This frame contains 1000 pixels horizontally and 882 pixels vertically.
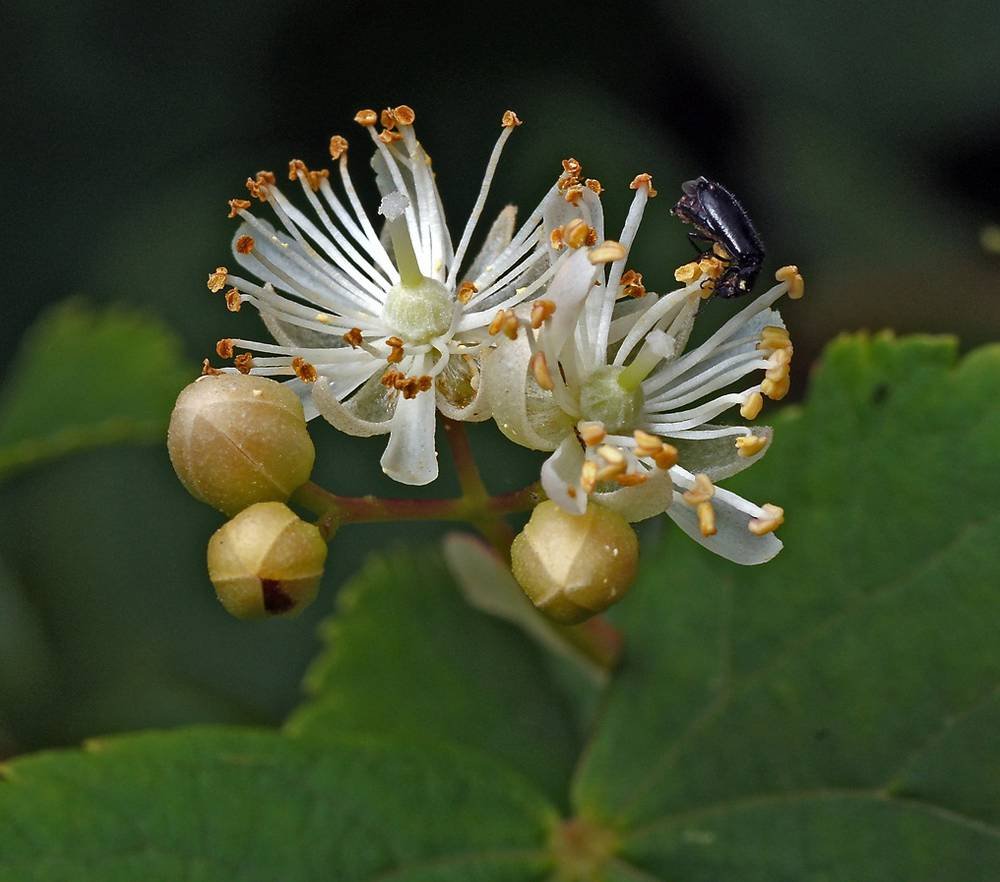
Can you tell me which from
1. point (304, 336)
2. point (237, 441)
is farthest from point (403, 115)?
point (237, 441)

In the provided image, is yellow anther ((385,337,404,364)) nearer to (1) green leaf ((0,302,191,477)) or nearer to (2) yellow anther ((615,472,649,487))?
(2) yellow anther ((615,472,649,487))

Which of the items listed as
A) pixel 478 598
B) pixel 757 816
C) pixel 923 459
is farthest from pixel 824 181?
pixel 757 816

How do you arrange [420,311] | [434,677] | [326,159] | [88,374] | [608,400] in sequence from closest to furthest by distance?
[608,400] → [420,311] → [434,677] → [326,159] → [88,374]

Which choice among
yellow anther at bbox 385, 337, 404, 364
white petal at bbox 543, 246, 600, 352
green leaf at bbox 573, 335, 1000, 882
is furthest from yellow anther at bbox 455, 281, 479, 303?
green leaf at bbox 573, 335, 1000, 882

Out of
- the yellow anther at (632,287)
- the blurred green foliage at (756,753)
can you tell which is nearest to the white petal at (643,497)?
the yellow anther at (632,287)

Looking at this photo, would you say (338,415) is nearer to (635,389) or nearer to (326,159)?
(635,389)

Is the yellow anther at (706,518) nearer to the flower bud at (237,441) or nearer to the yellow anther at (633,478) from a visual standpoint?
the yellow anther at (633,478)
